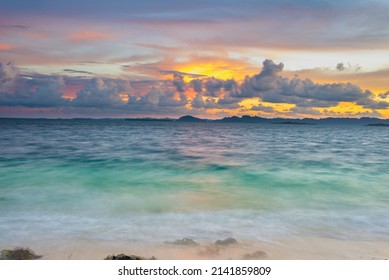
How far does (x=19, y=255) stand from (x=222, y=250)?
477 cm

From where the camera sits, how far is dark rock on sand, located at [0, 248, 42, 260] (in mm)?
7656

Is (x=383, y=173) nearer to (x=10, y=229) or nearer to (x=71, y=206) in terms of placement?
(x=71, y=206)

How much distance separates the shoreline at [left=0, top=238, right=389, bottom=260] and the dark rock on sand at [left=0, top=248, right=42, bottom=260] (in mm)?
213

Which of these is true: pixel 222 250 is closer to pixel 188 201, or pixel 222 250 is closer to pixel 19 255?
pixel 188 201

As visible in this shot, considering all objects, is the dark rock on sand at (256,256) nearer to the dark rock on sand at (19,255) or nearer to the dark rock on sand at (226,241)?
the dark rock on sand at (226,241)

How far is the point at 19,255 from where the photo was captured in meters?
7.70

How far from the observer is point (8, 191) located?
14156 millimetres

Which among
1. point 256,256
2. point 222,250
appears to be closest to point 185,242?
point 222,250

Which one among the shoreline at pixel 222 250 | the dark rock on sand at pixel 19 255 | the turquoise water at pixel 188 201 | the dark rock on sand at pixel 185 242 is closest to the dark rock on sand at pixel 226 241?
the shoreline at pixel 222 250

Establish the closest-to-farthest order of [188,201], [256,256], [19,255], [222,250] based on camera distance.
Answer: [19,255]
[256,256]
[222,250]
[188,201]

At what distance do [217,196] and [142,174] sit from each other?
5996 mm

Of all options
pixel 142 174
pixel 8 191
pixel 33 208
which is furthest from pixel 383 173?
pixel 8 191

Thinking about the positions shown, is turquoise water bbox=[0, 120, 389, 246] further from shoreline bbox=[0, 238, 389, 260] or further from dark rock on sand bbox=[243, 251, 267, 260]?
dark rock on sand bbox=[243, 251, 267, 260]

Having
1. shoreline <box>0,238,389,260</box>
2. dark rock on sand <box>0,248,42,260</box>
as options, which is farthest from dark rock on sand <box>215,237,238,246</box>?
dark rock on sand <box>0,248,42,260</box>
